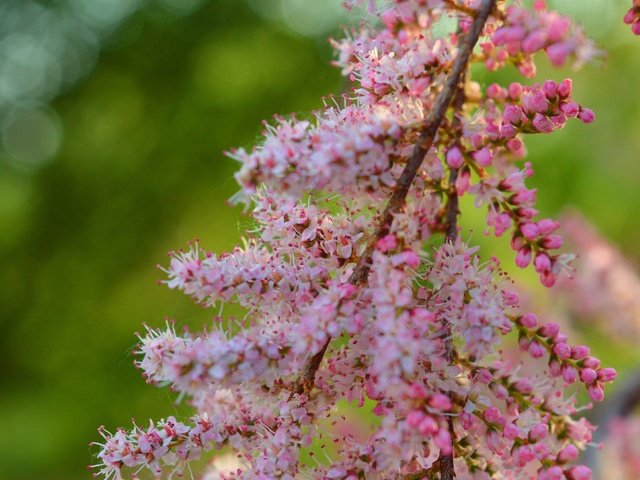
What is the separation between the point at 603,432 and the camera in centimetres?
203

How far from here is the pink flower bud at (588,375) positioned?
0.83m

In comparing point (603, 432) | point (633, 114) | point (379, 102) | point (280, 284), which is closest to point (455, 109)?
point (379, 102)

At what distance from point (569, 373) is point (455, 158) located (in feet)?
0.97

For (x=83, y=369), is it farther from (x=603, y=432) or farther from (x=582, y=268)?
(x=603, y=432)

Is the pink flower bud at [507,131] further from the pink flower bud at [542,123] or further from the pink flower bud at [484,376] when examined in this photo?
the pink flower bud at [484,376]

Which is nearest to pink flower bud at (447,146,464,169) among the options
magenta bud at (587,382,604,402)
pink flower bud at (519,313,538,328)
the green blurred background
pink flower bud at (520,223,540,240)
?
pink flower bud at (520,223,540,240)

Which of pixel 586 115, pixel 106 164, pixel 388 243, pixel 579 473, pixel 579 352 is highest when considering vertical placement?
pixel 106 164

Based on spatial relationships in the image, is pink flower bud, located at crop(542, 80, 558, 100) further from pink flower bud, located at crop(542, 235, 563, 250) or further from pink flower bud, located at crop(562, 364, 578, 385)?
pink flower bud, located at crop(562, 364, 578, 385)

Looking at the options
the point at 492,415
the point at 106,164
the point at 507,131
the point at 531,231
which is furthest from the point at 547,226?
the point at 106,164

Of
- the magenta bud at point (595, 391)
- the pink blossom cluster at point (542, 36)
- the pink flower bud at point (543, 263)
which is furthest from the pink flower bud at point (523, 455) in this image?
the pink blossom cluster at point (542, 36)

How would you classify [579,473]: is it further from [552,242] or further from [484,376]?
[552,242]

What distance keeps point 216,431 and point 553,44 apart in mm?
604

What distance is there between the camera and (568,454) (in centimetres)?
81

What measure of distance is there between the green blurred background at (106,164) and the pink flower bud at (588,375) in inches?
202
